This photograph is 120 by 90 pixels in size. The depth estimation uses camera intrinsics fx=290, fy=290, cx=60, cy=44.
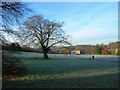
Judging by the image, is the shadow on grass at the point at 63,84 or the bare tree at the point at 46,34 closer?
the shadow on grass at the point at 63,84

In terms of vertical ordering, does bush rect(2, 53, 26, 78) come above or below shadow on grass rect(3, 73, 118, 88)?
above

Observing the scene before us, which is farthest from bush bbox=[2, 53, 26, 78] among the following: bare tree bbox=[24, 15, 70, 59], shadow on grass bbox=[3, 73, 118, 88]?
bare tree bbox=[24, 15, 70, 59]

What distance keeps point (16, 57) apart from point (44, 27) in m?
51.8

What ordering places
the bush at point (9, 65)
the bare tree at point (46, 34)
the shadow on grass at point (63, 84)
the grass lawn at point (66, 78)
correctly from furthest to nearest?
the bare tree at point (46, 34)
the bush at point (9, 65)
the grass lawn at point (66, 78)
the shadow on grass at point (63, 84)

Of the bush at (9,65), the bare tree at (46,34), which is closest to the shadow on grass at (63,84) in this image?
the bush at (9,65)

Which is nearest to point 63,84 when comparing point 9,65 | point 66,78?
point 66,78

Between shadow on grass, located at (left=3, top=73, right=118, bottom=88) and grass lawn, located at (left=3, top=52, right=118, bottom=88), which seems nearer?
shadow on grass, located at (left=3, top=73, right=118, bottom=88)

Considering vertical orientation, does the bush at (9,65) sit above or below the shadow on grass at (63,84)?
above

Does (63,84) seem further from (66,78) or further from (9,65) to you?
(9,65)

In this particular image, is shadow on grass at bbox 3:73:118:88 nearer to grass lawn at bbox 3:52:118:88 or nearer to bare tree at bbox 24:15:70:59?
grass lawn at bbox 3:52:118:88

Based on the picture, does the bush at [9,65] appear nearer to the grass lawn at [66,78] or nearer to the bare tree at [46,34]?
the grass lawn at [66,78]

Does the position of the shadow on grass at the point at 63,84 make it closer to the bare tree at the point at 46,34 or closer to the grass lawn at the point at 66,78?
the grass lawn at the point at 66,78

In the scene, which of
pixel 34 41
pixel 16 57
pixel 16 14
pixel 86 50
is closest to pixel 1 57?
pixel 16 57

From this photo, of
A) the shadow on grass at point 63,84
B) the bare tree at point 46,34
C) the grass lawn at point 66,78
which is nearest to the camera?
the shadow on grass at point 63,84
